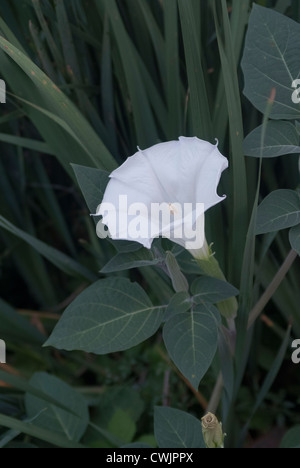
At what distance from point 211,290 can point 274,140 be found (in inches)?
7.0

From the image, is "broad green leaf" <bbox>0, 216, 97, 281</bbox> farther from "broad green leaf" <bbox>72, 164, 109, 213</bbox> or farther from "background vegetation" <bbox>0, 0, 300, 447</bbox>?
"broad green leaf" <bbox>72, 164, 109, 213</bbox>

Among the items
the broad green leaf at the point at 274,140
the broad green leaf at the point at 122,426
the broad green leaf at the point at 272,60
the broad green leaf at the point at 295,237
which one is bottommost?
the broad green leaf at the point at 122,426

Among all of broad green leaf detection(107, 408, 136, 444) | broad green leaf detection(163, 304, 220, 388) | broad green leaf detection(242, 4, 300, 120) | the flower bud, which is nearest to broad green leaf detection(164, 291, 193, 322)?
broad green leaf detection(163, 304, 220, 388)

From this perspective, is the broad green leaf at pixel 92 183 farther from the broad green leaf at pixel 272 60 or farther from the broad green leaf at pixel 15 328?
the broad green leaf at pixel 15 328

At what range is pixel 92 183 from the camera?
0.57m

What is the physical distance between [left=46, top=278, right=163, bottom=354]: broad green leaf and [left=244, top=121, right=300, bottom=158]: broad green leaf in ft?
0.65

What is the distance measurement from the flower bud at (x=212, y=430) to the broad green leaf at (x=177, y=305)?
0.11m

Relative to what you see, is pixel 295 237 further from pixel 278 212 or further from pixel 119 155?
pixel 119 155

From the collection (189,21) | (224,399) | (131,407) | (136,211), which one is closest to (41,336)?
(131,407)

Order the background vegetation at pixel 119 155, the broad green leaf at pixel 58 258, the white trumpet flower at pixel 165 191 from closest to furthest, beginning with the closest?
the white trumpet flower at pixel 165 191, the background vegetation at pixel 119 155, the broad green leaf at pixel 58 258

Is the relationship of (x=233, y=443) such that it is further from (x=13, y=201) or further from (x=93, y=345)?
(x=13, y=201)

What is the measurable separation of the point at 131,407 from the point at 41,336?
19 cm

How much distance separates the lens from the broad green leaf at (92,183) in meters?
0.56

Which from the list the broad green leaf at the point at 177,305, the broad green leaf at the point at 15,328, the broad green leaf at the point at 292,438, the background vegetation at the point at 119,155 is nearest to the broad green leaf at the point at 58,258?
the background vegetation at the point at 119,155
